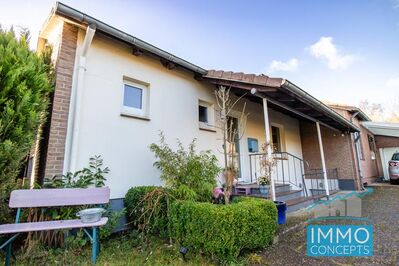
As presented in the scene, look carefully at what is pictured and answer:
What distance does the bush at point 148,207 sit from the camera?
381 cm

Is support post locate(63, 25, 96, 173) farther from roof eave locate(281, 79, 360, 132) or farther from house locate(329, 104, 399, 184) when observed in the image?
house locate(329, 104, 399, 184)

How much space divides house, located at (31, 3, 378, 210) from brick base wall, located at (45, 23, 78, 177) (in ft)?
0.05

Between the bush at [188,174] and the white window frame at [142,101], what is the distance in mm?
947

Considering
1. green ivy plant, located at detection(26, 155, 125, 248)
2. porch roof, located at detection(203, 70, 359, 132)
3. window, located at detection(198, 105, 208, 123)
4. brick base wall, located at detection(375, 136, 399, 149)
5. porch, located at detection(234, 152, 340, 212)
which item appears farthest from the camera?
brick base wall, located at detection(375, 136, 399, 149)

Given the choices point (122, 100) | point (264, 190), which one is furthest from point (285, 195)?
point (122, 100)

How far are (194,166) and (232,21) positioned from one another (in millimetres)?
6786

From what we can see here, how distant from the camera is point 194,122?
639cm

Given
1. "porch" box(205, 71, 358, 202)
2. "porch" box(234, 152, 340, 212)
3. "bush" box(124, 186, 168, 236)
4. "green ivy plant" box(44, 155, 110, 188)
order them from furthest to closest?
"porch" box(234, 152, 340, 212), "porch" box(205, 71, 358, 202), "bush" box(124, 186, 168, 236), "green ivy plant" box(44, 155, 110, 188)

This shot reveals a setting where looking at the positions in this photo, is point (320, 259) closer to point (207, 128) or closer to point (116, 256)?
point (116, 256)

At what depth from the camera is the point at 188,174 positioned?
4320mm

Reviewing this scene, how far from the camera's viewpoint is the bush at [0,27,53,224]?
9.79 feet

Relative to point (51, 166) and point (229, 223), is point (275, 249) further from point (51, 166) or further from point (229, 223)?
point (51, 166)

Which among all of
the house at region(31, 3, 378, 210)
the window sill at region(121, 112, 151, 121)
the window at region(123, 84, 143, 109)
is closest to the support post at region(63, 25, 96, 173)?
the house at region(31, 3, 378, 210)

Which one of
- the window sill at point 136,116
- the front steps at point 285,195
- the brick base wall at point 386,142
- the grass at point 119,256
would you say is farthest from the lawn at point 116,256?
the brick base wall at point 386,142
